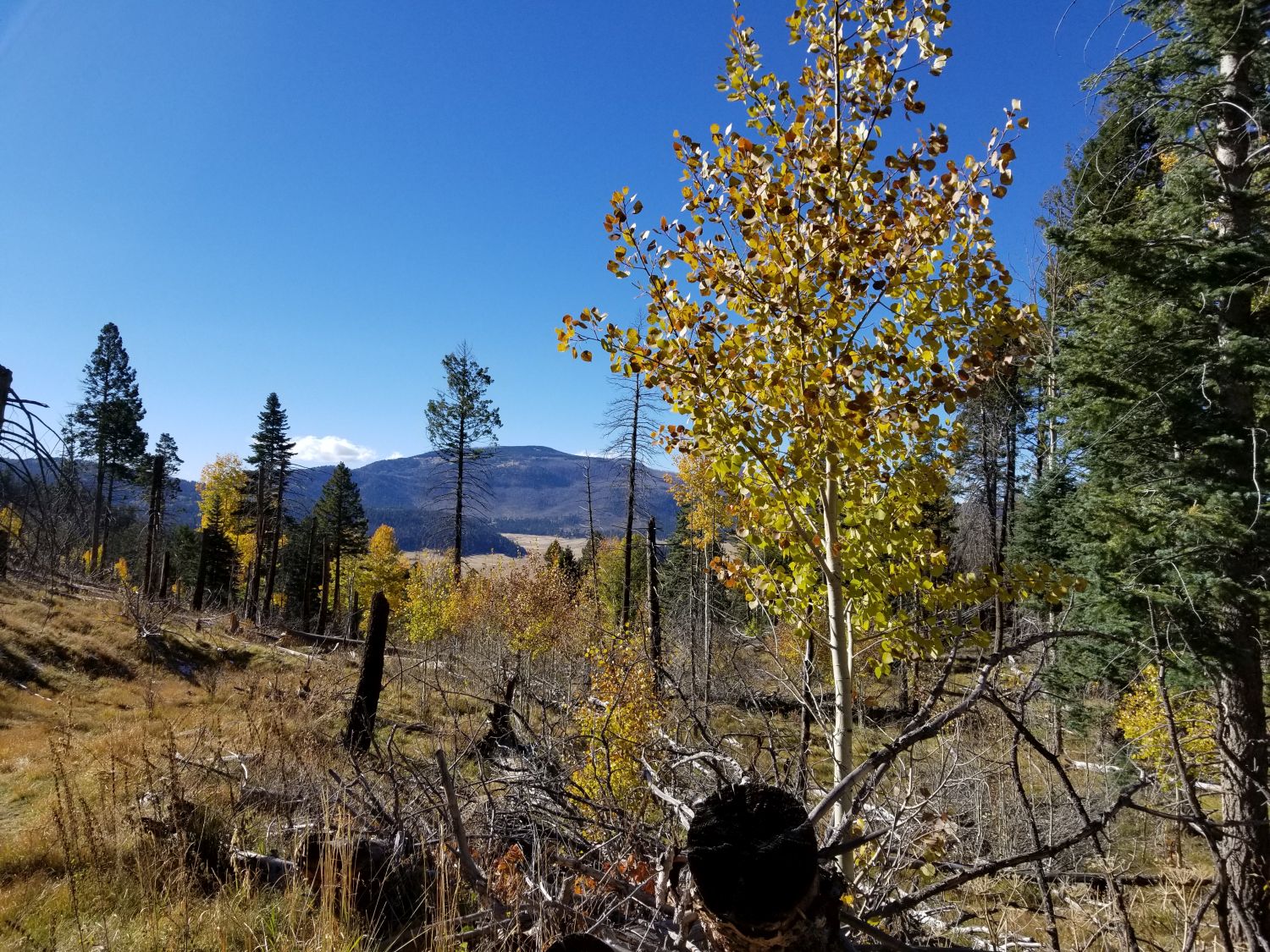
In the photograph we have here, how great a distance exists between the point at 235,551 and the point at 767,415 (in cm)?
5134

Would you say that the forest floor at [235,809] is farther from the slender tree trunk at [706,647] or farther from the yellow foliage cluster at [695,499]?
the yellow foliage cluster at [695,499]

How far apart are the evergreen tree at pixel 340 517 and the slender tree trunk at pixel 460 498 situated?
41.3 ft

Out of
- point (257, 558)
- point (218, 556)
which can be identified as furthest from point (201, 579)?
point (257, 558)

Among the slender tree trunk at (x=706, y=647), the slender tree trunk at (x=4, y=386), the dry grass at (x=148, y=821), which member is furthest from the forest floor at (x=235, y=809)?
the slender tree trunk at (x=706, y=647)

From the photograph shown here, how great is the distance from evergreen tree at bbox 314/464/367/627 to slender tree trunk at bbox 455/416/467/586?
12587 millimetres

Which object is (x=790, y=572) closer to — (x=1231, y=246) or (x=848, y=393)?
(x=848, y=393)

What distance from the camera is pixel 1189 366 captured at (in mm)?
8406

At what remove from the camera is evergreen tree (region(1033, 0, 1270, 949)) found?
7543 millimetres

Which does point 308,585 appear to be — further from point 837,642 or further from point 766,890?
point 766,890

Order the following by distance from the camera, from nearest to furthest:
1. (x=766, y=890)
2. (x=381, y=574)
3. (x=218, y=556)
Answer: (x=766, y=890) → (x=381, y=574) → (x=218, y=556)

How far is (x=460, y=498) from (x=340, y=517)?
15.7 metres

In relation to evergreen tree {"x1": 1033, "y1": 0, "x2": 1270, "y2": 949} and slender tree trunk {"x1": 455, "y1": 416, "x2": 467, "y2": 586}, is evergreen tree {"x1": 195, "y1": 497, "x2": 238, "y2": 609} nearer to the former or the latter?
slender tree trunk {"x1": 455, "y1": 416, "x2": 467, "y2": 586}

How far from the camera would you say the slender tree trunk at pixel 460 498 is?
2908cm

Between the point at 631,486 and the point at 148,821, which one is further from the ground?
the point at 631,486
